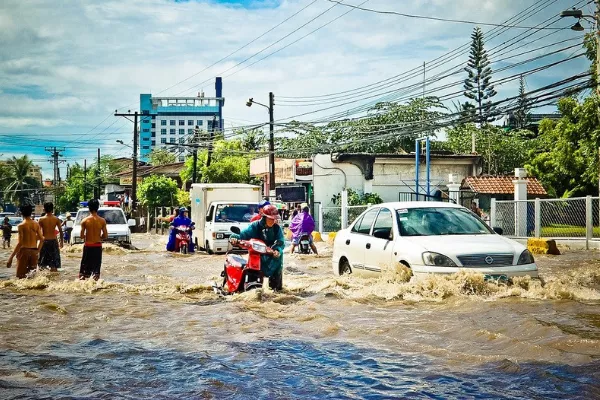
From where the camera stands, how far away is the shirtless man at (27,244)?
13.2m

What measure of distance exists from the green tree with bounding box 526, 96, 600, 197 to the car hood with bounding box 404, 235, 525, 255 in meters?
13.1

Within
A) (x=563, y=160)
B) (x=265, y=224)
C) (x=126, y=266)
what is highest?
(x=563, y=160)

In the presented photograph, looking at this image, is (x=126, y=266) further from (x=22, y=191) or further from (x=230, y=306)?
(x=22, y=191)

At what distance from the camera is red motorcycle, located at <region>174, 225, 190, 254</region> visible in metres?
23.2

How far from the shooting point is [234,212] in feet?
76.5

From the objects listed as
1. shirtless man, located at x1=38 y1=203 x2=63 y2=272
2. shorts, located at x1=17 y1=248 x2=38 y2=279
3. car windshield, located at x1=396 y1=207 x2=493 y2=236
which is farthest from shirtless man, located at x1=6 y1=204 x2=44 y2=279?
car windshield, located at x1=396 y1=207 x2=493 y2=236

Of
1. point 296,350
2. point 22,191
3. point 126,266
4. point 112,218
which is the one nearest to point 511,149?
point 112,218

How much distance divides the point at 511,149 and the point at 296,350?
49917 millimetres

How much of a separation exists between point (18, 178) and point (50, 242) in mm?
91138

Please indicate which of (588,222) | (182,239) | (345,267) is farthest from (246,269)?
(588,222)

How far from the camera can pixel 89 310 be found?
36.2 feet

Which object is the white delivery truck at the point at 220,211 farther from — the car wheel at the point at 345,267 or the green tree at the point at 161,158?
the green tree at the point at 161,158

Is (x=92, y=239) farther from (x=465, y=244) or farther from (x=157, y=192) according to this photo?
(x=157, y=192)

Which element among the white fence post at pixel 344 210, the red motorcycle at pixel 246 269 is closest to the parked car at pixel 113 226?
the white fence post at pixel 344 210
